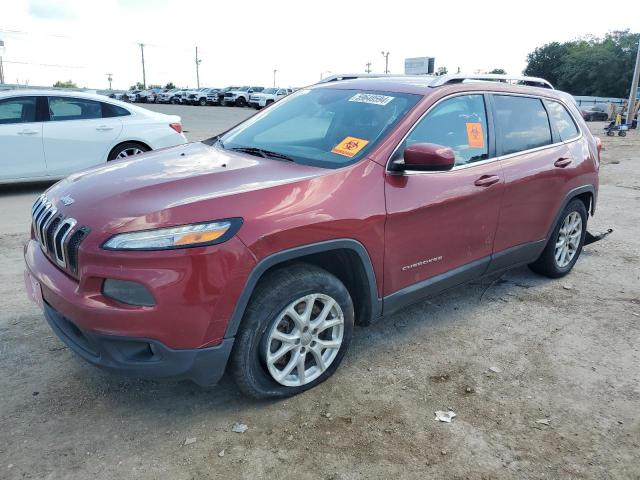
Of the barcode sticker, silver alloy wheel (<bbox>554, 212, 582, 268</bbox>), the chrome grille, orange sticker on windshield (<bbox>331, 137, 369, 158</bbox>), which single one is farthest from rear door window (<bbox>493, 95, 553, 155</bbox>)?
the chrome grille

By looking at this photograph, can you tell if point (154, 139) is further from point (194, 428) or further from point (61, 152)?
point (194, 428)

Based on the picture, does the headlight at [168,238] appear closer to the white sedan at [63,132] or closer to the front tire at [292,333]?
the front tire at [292,333]

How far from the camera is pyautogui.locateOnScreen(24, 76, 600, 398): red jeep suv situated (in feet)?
8.11

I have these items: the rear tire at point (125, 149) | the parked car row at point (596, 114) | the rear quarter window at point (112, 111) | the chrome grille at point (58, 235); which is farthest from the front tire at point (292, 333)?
the parked car row at point (596, 114)

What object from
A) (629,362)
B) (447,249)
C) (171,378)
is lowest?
(629,362)

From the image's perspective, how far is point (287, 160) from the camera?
3.24 meters

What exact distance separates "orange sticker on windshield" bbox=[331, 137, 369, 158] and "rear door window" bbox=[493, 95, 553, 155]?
1251 mm

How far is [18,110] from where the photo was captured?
A: 292 inches

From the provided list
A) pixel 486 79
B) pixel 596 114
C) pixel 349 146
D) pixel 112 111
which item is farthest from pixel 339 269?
pixel 596 114

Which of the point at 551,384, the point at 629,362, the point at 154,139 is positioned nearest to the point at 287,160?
the point at 551,384

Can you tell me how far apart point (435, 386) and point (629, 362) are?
136 cm

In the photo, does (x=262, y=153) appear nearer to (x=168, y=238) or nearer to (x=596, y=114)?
(x=168, y=238)

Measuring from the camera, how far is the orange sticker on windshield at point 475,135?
3746mm

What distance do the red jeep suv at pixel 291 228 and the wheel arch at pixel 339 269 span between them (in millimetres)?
10
